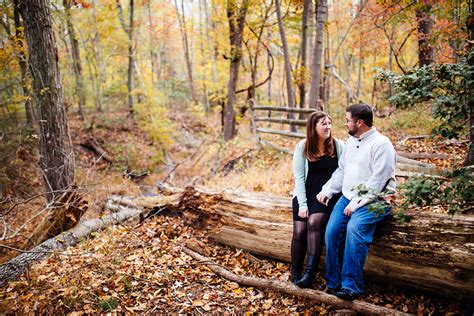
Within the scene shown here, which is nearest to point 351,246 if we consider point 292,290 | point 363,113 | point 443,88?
point 292,290

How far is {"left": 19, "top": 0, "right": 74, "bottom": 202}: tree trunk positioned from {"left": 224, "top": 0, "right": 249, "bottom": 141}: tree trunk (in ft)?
21.1

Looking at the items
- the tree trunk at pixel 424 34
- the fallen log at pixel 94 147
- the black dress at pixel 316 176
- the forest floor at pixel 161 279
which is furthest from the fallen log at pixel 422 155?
the fallen log at pixel 94 147

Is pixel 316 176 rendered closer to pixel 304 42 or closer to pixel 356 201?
pixel 356 201

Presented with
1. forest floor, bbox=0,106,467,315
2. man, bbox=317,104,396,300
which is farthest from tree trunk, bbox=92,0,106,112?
man, bbox=317,104,396,300

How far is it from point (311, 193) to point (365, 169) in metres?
0.75

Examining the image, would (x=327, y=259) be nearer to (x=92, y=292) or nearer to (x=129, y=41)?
(x=92, y=292)

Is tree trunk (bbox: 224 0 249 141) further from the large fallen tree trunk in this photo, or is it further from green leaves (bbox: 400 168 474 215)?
green leaves (bbox: 400 168 474 215)

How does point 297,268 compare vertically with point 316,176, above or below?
below

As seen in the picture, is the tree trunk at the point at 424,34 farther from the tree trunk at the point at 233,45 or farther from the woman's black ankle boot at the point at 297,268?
the woman's black ankle boot at the point at 297,268

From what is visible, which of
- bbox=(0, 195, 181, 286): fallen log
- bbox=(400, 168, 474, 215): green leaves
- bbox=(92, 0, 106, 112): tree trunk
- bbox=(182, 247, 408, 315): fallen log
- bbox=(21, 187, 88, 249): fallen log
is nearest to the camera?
bbox=(400, 168, 474, 215): green leaves

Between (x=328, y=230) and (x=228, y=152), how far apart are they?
27.3 ft

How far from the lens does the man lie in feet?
10.4

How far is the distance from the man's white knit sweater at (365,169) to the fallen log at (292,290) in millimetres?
958

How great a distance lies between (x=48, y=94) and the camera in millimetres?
6266
